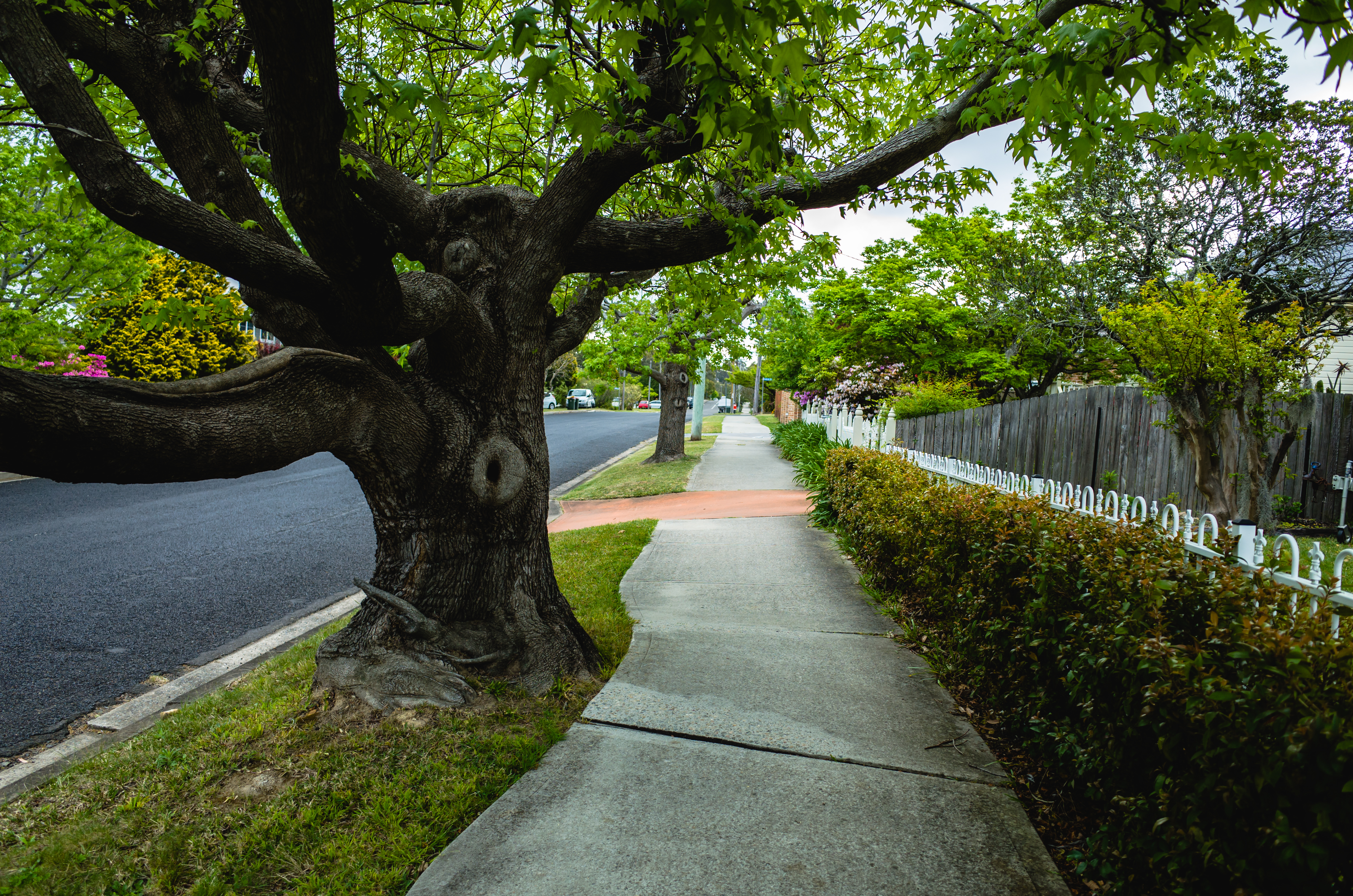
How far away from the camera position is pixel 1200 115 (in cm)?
1156

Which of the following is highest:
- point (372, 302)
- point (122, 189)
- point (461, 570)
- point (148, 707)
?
point (122, 189)

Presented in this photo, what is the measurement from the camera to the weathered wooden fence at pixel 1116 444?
7.56 metres

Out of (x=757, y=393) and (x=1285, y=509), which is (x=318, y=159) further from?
(x=757, y=393)

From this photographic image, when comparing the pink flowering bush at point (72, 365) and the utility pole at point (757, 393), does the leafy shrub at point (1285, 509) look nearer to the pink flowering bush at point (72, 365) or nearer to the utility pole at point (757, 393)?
the pink flowering bush at point (72, 365)

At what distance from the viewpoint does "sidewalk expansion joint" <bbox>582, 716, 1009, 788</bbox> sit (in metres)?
3.29

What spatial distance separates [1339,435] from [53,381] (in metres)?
12.1

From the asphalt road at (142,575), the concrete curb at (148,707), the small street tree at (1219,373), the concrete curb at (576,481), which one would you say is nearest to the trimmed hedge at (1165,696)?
the small street tree at (1219,373)

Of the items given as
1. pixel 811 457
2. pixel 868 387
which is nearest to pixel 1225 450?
pixel 811 457

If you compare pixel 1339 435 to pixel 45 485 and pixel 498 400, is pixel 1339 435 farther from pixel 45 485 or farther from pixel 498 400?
pixel 45 485

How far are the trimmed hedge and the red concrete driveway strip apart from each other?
6554mm

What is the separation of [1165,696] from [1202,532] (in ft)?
5.89

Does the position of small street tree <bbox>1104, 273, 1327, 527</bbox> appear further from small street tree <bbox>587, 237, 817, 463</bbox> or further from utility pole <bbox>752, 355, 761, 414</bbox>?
utility pole <bbox>752, 355, 761, 414</bbox>

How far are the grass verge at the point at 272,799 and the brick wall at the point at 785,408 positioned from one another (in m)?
27.4

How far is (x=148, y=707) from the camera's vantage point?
4.43 m
